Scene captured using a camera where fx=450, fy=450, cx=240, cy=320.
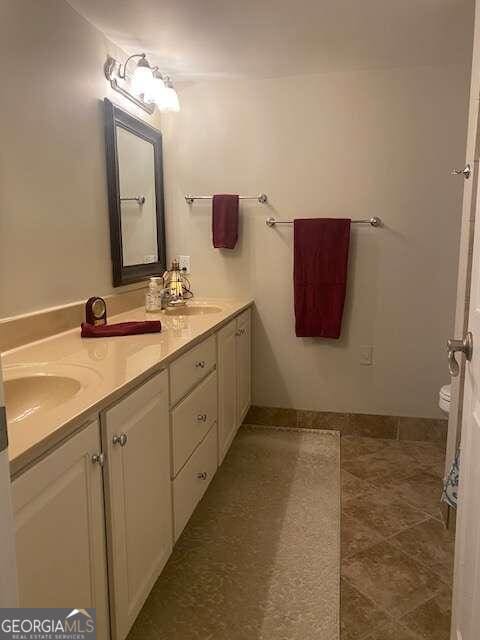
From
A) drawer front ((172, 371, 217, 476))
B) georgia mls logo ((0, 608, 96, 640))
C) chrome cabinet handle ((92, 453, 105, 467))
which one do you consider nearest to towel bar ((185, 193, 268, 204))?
drawer front ((172, 371, 217, 476))

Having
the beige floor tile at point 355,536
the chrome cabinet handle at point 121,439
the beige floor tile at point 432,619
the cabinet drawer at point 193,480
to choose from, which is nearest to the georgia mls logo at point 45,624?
the chrome cabinet handle at point 121,439

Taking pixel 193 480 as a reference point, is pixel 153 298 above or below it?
above

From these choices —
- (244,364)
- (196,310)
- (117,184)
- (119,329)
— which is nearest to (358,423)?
(244,364)

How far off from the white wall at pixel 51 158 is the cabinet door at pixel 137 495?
0.64 metres

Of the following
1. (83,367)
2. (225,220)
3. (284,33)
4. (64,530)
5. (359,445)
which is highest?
(284,33)

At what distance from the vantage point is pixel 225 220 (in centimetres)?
276

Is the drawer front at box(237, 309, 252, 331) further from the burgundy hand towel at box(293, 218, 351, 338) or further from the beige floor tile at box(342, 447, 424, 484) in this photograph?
the beige floor tile at box(342, 447, 424, 484)

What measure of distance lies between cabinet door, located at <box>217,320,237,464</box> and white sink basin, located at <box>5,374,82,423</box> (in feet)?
3.22

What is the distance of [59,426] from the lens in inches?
35.0

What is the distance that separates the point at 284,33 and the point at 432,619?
2449mm

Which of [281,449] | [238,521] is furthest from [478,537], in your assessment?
[281,449]

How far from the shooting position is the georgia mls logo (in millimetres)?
621

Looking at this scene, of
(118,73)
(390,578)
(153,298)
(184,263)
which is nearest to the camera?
(390,578)

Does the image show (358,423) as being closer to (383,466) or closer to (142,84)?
(383,466)
